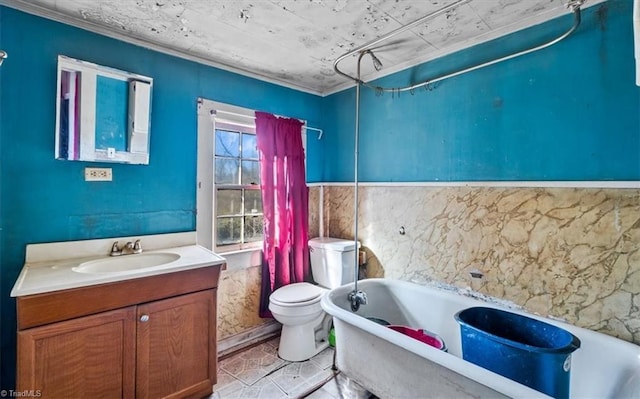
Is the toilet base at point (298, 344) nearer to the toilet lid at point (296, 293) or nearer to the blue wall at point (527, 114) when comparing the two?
the toilet lid at point (296, 293)

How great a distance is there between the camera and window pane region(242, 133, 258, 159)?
8.59 feet

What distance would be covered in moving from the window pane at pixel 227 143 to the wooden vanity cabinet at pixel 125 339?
107 cm

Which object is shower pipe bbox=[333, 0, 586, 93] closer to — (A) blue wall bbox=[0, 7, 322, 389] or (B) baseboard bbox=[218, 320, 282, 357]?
(A) blue wall bbox=[0, 7, 322, 389]

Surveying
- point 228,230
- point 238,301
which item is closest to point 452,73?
point 228,230

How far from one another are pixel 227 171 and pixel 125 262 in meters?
0.99

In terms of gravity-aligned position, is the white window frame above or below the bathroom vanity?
above

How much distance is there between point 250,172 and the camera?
2648 mm

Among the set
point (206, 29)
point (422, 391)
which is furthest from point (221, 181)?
point (422, 391)

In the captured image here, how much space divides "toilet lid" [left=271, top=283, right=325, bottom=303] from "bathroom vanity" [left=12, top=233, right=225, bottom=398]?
58 centimetres

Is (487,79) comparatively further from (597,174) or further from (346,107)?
(346,107)

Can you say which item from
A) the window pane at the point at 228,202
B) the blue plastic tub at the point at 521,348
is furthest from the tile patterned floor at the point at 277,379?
the window pane at the point at 228,202

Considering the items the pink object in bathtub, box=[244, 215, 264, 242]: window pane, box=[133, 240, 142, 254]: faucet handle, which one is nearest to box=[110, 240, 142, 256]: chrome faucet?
box=[133, 240, 142, 254]: faucet handle

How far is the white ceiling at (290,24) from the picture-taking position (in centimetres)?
163

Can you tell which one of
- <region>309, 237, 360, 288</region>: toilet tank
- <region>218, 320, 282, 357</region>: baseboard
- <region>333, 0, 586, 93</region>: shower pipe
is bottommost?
<region>218, 320, 282, 357</region>: baseboard
